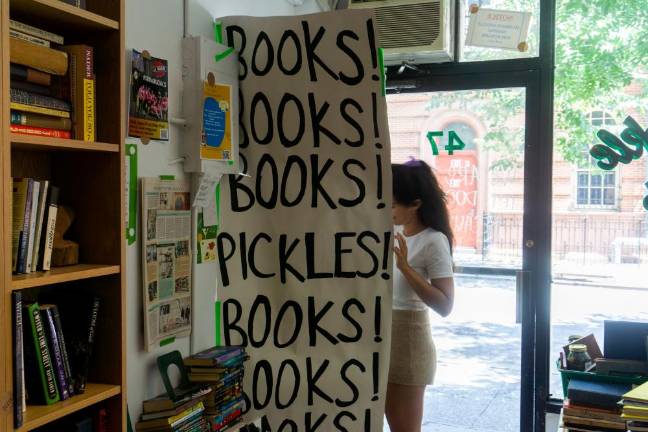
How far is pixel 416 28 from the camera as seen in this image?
2.94 meters

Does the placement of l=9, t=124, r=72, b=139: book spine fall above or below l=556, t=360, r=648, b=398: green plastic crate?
above

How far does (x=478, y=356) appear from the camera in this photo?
315 cm

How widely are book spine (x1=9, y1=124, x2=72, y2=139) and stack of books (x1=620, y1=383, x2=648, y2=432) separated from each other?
191 cm

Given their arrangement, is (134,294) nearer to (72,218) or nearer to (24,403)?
(72,218)

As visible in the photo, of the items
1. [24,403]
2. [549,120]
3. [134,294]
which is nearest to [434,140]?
[549,120]

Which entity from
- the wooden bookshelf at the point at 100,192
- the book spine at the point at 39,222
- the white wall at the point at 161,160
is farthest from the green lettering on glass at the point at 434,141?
the book spine at the point at 39,222

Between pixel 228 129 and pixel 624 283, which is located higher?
pixel 228 129

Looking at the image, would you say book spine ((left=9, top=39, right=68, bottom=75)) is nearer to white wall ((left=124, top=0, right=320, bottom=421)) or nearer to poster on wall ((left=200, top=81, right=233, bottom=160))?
white wall ((left=124, top=0, right=320, bottom=421))

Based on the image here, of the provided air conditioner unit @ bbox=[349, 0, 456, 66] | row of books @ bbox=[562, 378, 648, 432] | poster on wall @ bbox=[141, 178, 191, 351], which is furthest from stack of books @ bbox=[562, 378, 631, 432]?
air conditioner unit @ bbox=[349, 0, 456, 66]

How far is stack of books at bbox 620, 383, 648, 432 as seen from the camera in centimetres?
212

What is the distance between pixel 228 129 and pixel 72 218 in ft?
2.56

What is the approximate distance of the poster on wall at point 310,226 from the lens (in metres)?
2.20

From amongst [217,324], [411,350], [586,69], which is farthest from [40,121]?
[586,69]

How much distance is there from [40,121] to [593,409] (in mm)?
2103
